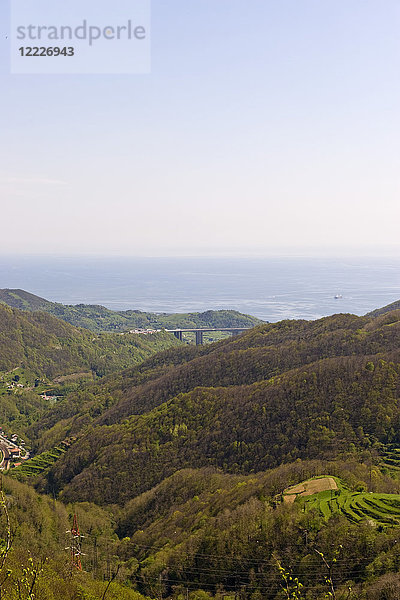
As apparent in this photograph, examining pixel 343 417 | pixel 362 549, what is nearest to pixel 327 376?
pixel 343 417

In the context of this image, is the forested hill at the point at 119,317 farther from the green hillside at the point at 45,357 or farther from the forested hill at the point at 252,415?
the forested hill at the point at 252,415

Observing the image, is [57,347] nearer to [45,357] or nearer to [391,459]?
[45,357]

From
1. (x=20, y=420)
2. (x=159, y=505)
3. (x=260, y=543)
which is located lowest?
(x=20, y=420)

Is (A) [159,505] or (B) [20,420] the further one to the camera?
(B) [20,420]

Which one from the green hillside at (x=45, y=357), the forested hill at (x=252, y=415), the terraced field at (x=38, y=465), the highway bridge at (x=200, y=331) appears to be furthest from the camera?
the highway bridge at (x=200, y=331)

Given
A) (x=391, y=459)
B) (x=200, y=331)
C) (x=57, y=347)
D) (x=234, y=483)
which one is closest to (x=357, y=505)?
(x=391, y=459)

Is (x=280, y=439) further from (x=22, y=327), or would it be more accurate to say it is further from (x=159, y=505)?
(x=22, y=327)

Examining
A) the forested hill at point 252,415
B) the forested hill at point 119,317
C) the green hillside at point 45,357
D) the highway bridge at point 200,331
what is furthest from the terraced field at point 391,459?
the forested hill at point 119,317
